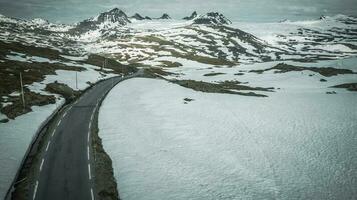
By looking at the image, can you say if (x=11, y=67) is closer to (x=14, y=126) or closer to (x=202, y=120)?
(x=14, y=126)

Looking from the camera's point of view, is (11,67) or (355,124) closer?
(355,124)

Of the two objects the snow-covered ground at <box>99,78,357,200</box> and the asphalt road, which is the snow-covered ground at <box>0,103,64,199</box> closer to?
the asphalt road

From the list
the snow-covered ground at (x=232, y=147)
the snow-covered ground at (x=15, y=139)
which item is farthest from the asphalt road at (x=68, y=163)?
the snow-covered ground at (x=232, y=147)

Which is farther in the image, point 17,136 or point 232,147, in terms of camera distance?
point 17,136

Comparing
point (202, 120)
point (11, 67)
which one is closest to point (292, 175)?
point (202, 120)

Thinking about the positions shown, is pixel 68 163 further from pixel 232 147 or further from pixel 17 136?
pixel 232 147

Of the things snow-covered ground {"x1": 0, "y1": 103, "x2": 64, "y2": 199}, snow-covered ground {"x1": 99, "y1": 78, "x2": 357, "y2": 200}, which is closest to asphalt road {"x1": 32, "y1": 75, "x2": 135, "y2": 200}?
snow-covered ground {"x1": 0, "y1": 103, "x2": 64, "y2": 199}

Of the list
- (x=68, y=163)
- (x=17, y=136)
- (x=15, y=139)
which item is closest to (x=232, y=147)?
(x=68, y=163)

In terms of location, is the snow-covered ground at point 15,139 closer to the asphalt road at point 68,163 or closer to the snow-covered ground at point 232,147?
the asphalt road at point 68,163
